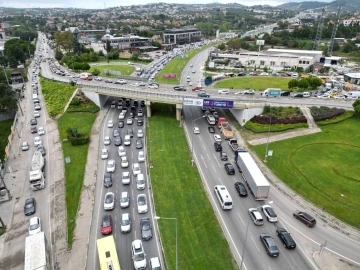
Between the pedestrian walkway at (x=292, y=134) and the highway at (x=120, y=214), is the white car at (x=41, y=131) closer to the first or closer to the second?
the highway at (x=120, y=214)

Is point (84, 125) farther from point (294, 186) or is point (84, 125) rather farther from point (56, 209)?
point (294, 186)

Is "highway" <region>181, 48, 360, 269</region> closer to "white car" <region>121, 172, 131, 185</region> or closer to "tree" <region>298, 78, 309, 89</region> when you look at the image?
"white car" <region>121, 172, 131, 185</region>

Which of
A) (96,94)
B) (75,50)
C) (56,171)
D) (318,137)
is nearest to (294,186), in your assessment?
(318,137)

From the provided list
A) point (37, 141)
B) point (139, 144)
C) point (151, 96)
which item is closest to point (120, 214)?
point (139, 144)

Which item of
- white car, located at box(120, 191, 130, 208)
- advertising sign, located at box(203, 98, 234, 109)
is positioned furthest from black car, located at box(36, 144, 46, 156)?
advertising sign, located at box(203, 98, 234, 109)

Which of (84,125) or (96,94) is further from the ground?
(96,94)

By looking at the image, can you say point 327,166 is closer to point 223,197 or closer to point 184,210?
point 223,197
